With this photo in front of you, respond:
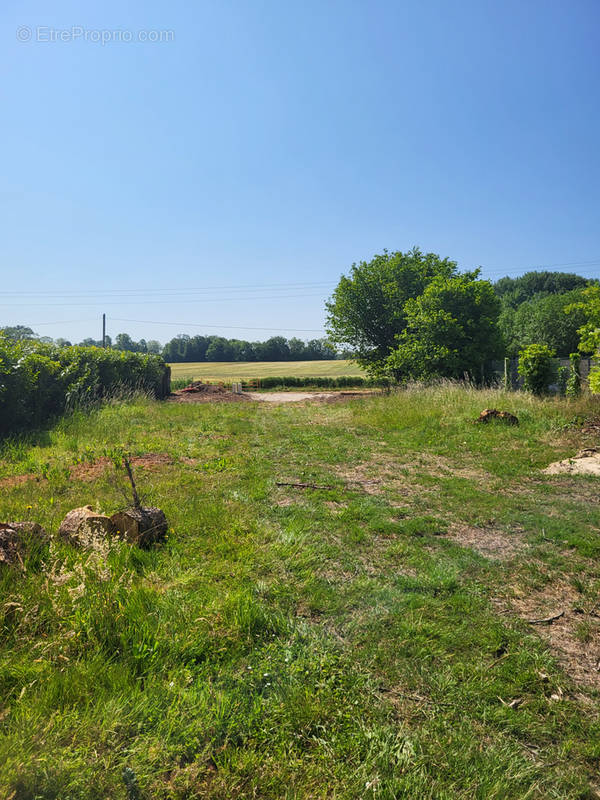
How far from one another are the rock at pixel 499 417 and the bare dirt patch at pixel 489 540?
586cm

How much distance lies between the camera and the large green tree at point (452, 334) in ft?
62.0

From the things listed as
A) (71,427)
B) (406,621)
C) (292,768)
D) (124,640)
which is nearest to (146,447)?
(71,427)

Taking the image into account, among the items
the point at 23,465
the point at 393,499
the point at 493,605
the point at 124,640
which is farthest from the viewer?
the point at 23,465

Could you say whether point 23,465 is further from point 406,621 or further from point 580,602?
point 580,602

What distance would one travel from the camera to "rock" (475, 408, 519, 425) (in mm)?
9641

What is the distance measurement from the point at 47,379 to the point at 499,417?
35.4 ft

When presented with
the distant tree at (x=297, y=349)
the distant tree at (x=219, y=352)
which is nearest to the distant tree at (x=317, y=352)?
the distant tree at (x=297, y=349)

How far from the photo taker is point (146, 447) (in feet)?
27.0

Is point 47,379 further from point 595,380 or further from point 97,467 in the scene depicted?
point 595,380

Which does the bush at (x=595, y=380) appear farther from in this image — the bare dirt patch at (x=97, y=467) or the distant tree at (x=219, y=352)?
the distant tree at (x=219, y=352)

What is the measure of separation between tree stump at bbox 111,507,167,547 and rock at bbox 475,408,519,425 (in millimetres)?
8308

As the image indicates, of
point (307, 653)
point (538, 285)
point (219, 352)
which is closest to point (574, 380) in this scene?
point (307, 653)

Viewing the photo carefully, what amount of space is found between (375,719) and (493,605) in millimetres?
1456

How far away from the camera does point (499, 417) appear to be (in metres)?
9.79
